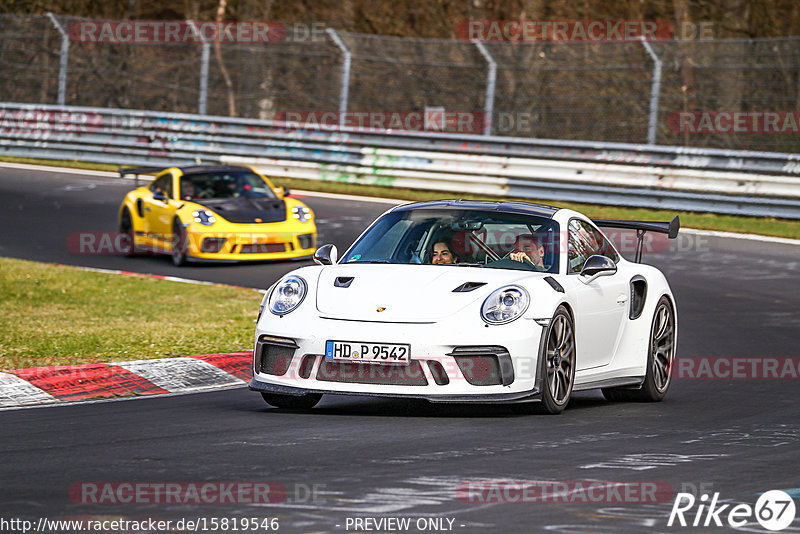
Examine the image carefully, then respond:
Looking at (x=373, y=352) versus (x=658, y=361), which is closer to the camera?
(x=373, y=352)

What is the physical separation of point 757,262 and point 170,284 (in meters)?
7.22

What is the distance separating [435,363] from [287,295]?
3.53 feet

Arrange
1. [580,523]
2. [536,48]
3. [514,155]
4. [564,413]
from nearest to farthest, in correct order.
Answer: [580,523] < [564,413] < [514,155] < [536,48]

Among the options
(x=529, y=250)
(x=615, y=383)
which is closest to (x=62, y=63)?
(x=529, y=250)

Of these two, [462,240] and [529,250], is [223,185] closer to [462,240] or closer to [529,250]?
[462,240]

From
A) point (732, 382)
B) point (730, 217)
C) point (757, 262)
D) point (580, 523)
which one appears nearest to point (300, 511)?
point (580, 523)

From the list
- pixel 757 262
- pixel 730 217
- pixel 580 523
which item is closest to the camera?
pixel 580 523

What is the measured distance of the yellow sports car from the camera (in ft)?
59.8

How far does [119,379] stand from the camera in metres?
9.66

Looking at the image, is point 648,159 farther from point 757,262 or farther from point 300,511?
point 300,511

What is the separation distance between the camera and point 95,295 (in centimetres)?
1538

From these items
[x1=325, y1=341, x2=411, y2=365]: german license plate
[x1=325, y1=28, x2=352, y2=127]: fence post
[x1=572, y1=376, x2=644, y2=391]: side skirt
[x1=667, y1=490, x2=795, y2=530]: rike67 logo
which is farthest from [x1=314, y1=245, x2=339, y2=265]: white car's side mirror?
[x1=325, y1=28, x2=352, y2=127]: fence post

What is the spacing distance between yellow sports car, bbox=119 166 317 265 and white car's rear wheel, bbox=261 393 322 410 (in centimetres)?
965

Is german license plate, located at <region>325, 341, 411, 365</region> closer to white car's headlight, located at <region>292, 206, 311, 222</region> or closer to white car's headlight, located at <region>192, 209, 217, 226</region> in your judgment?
white car's headlight, located at <region>192, 209, 217, 226</region>
